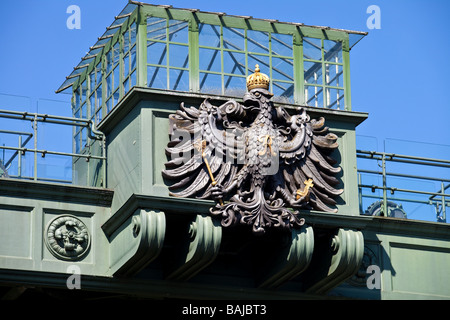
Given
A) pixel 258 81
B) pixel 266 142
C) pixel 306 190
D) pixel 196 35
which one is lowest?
pixel 306 190

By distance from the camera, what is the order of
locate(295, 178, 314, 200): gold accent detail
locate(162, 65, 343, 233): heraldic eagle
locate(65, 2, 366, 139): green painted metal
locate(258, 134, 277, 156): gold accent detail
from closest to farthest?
locate(162, 65, 343, 233): heraldic eagle, locate(258, 134, 277, 156): gold accent detail, locate(295, 178, 314, 200): gold accent detail, locate(65, 2, 366, 139): green painted metal

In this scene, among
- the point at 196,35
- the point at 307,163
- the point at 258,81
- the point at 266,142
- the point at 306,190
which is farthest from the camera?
the point at 196,35

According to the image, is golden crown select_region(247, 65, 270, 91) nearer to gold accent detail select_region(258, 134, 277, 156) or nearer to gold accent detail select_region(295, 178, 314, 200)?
gold accent detail select_region(258, 134, 277, 156)

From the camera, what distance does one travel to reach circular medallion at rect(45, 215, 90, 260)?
32.2 m

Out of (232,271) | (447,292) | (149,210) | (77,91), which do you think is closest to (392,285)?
(447,292)

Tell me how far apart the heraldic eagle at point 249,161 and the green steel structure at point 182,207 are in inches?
10.9

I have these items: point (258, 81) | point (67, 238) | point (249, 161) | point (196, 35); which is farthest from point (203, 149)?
point (67, 238)

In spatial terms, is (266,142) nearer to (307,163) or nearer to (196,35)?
(307,163)

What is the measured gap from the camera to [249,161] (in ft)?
105

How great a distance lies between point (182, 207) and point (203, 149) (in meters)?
1.36

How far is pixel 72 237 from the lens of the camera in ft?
107

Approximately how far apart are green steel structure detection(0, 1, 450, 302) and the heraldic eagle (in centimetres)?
28

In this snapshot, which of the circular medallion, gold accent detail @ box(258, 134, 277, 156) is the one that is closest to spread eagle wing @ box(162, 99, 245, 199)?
gold accent detail @ box(258, 134, 277, 156)

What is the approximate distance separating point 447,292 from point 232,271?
5182 millimetres
